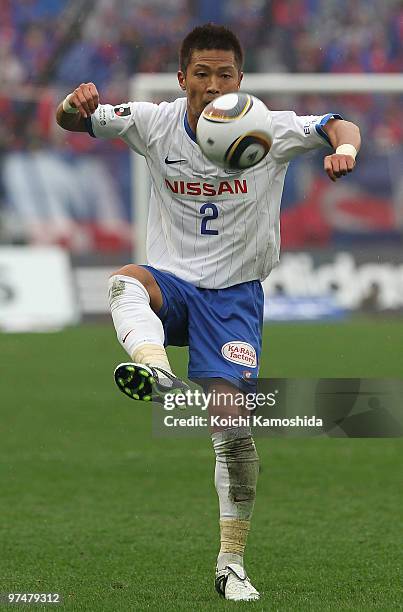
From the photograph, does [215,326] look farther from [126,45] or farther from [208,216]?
[126,45]

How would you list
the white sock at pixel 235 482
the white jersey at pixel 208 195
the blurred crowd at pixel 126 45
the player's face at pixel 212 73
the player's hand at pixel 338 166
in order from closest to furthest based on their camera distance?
the player's hand at pixel 338 166 → the player's face at pixel 212 73 → the white sock at pixel 235 482 → the white jersey at pixel 208 195 → the blurred crowd at pixel 126 45

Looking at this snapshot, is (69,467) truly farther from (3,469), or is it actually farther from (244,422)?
(244,422)

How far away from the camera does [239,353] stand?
5254mm

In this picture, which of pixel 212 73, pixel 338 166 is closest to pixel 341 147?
pixel 338 166

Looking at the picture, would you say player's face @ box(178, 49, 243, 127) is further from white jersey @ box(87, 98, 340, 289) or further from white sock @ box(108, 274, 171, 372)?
white sock @ box(108, 274, 171, 372)

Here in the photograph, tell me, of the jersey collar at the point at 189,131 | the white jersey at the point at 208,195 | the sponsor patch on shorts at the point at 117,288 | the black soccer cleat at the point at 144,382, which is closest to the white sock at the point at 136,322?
the sponsor patch on shorts at the point at 117,288

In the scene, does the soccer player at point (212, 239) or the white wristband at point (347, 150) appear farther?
the soccer player at point (212, 239)

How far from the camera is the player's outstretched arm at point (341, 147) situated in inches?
186

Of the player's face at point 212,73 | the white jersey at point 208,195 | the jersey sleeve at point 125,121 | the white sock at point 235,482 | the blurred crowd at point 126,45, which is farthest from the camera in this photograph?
the blurred crowd at point 126,45

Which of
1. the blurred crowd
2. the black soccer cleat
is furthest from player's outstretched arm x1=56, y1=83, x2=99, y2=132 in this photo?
the blurred crowd

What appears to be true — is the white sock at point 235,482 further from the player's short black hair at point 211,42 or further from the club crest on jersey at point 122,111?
the player's short black hair at point 211,42

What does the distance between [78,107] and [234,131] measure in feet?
2.73

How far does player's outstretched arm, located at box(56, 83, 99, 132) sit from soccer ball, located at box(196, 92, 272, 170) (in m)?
0.59

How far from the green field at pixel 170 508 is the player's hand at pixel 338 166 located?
1.65 m
